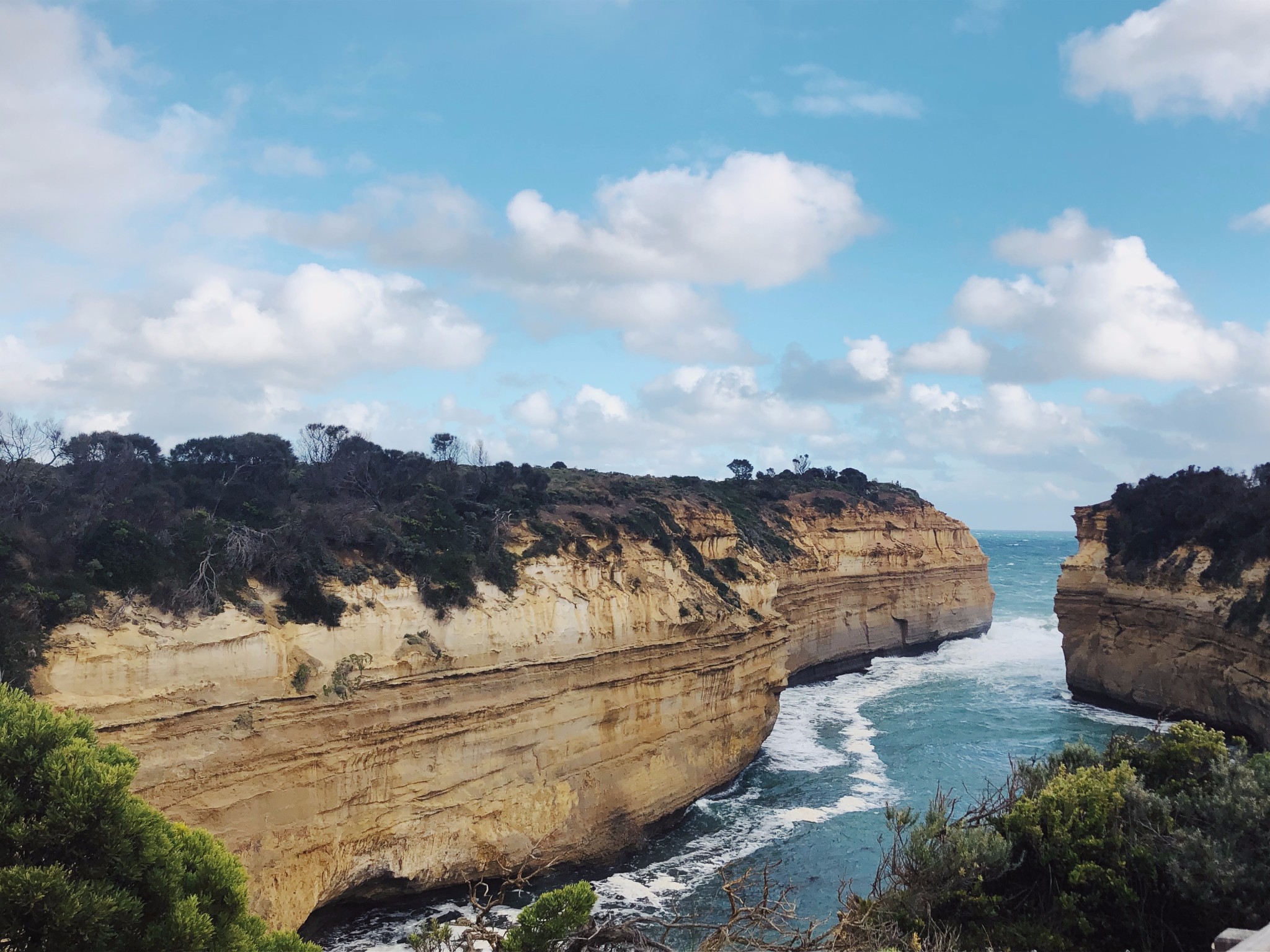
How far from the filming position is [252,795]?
13.2 meters

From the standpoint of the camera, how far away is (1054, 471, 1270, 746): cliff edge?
2442 cm

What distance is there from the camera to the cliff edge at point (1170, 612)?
80.1ft

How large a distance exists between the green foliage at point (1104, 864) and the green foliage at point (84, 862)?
24.7 ft

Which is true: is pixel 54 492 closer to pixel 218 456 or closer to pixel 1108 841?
pixel 218 456

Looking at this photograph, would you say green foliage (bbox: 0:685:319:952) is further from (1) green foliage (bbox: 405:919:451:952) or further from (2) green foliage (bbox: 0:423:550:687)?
(2) green foliage (bbox: 0:423:550:687)

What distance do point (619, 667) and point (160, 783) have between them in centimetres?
992

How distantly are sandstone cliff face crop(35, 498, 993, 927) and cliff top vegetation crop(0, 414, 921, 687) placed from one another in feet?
1.73

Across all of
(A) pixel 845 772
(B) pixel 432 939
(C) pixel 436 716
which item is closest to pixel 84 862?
(B) pixel 432 939

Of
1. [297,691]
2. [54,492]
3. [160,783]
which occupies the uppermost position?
[54,492]

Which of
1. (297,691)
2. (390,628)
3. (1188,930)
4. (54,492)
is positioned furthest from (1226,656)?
(54,492)

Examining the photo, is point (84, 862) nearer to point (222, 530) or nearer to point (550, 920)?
point (550, 920)

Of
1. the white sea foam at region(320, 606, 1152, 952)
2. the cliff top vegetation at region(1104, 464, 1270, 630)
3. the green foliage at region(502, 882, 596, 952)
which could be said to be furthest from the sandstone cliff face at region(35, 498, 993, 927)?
the cliff top vegetation at region(1104, 464, 1270, 630)

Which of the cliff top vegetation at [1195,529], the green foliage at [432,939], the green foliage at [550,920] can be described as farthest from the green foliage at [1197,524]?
the green foliage at [432,939]

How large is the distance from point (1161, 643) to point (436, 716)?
2614 cm
